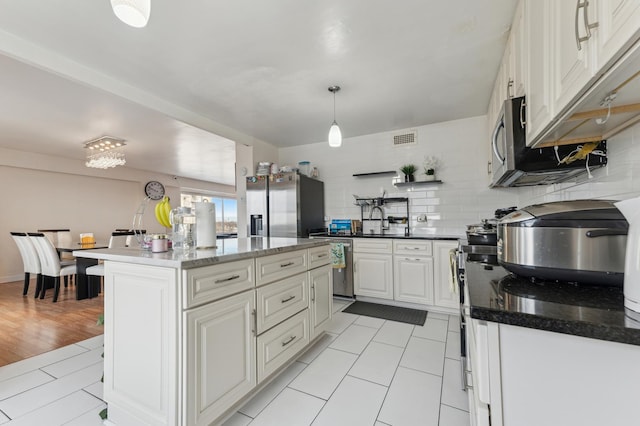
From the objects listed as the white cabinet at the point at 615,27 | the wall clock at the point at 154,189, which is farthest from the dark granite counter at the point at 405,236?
the wall clock at the point at 154,189

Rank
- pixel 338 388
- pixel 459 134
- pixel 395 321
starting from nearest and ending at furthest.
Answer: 1. pixel 338 388
2. pixel 395 321
3. pixel 459 134

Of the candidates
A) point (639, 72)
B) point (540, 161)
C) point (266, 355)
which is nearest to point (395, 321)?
point (266, 355)

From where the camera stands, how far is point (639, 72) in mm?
753

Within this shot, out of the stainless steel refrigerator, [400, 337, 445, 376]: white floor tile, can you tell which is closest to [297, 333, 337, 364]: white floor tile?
[400, 337, 445, 376]: white floor tile

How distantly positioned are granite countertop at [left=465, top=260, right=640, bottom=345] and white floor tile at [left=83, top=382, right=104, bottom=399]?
2291 millimetres

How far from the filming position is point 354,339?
2527 millimetres

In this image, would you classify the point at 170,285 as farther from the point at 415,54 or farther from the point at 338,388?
the point at 415,54

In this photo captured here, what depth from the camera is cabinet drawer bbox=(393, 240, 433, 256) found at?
10.7ft

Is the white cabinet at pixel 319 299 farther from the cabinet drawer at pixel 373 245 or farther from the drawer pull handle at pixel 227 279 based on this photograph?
the cabinet drawer at pixel 373 245

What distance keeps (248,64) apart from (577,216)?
95.7 inches

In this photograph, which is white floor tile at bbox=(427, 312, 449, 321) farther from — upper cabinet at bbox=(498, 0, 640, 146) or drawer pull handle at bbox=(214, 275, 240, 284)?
drawer pull handle at bbox=(214, 275, 240, 284)

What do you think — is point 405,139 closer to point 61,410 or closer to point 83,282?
point 61,410

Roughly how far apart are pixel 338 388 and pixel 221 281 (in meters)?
1.09

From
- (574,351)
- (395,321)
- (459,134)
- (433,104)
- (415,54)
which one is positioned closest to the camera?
(574,351)
